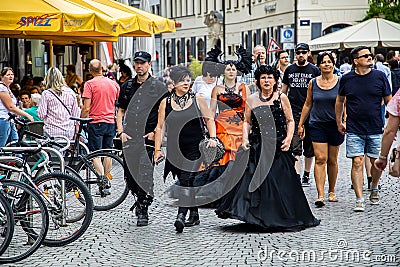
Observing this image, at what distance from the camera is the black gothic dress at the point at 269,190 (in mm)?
9328

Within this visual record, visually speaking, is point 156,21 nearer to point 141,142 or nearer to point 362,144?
point 362,144

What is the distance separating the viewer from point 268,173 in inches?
377

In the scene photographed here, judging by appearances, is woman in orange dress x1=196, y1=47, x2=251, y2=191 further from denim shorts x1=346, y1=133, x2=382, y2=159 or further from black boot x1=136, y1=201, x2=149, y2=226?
black boot x1=136, y1=201, x2=149, y2=226

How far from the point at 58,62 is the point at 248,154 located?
54.9 ft

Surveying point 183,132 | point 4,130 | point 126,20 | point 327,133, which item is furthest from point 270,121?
point 126,20

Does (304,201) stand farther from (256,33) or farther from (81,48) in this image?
(256,33)

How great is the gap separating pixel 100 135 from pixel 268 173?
174 inches

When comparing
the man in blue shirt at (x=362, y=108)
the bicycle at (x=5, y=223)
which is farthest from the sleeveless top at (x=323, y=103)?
the bicycle at (x=5, y=223)

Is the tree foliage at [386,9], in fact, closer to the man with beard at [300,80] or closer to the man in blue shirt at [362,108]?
the man with beard at [300,80]

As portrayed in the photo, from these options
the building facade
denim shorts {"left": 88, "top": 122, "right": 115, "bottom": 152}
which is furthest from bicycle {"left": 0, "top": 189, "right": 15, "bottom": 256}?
the building facade

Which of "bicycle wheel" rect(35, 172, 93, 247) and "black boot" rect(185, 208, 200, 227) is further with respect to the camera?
"black boot" rect(185, 208, 200, 227)

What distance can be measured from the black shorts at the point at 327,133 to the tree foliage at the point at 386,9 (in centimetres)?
2954

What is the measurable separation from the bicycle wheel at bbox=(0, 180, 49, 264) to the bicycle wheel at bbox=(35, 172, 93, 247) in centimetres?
34

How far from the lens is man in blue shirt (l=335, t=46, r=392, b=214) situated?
1069 centimetres
